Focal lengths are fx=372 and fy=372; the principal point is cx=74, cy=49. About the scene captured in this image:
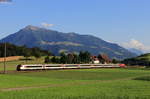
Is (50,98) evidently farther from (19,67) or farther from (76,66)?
(76,66)

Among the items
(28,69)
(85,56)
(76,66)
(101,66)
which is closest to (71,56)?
(85,56)

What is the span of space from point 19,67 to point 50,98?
59.3m

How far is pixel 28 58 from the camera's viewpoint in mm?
191000

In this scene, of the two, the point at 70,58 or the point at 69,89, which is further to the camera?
the point at 70,58

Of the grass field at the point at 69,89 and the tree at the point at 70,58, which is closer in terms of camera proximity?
the grass field at the point at 69,89

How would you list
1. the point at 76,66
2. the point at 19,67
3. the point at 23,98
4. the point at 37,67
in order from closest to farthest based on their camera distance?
1. the point at 23,98
2. the point at 19,67
3. the point at 37,67
4. the point at 76,66

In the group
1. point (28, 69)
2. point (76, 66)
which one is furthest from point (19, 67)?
point (76, 66)

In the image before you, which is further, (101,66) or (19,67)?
(101,66)

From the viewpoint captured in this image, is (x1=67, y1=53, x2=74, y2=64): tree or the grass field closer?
the grass field

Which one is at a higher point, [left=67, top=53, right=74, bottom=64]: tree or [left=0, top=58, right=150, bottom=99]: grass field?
[left=67, top=53, right=74, bottom=64]: tree

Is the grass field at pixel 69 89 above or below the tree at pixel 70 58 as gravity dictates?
below

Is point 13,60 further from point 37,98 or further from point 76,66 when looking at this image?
point 37,98

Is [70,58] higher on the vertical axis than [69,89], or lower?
higher

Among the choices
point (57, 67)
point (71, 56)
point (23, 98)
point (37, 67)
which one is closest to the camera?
point (23, 98)
